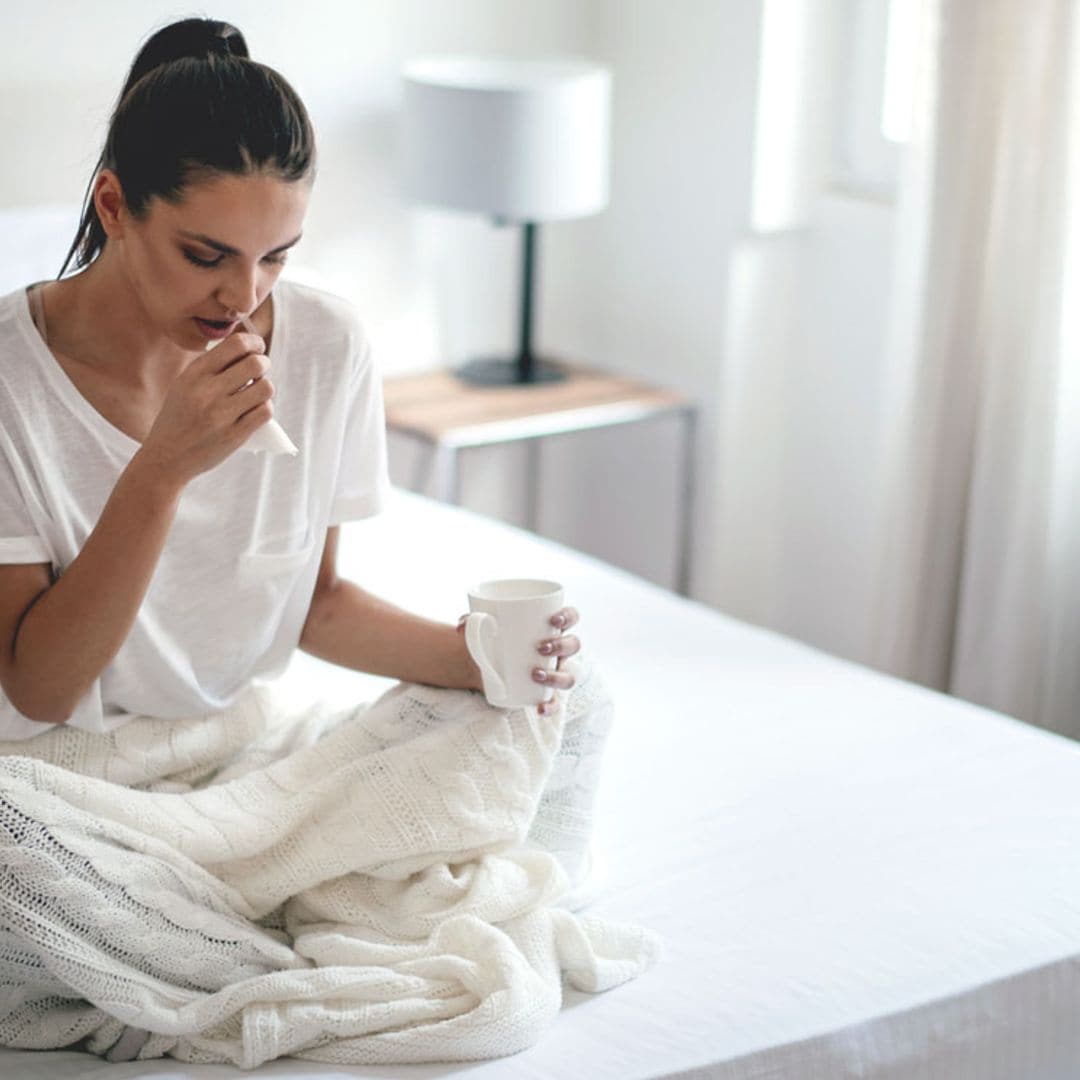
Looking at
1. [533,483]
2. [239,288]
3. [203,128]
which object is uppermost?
[203,128]

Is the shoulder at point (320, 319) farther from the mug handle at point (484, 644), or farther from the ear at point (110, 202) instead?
the mug handle at point (484, 644)

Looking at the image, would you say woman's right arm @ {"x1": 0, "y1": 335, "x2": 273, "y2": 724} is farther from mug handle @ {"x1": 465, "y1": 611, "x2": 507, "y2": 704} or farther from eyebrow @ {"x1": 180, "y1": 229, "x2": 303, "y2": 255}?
mug handle @ {"x1": 465, "y1": 611, "x2": 507, "y2": 704}

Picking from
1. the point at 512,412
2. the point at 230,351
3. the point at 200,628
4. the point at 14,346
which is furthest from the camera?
the point at 512,412

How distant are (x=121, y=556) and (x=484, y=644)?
0.28 metres

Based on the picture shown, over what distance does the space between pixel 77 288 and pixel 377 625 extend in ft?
1.28

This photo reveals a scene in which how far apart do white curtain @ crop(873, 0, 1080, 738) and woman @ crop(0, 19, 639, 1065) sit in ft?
3.80

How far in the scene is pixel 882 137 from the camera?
2854 millimetres

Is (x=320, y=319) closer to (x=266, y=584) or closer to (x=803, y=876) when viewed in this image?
(x=266, y=584)

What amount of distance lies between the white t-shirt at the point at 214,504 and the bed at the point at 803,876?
0.55ft

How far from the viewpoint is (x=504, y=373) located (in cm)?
295

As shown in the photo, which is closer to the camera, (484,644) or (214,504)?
(484,644)

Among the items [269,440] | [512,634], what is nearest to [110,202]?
[269,440]

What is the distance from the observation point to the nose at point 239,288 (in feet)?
4.35

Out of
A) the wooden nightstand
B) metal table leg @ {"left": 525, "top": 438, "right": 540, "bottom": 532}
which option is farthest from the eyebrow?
metal table leg @ {"left": 525, "top": 438, "right": 540, "bottom": 532}
